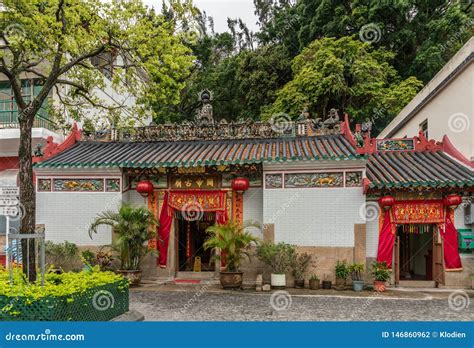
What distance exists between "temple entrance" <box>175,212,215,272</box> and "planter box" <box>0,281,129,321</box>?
636 centimetres

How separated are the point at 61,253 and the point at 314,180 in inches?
303

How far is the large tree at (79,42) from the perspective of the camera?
6402 mm

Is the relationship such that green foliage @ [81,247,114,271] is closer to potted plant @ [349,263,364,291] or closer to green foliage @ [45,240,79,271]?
green foliage @ [45,240,79,271]

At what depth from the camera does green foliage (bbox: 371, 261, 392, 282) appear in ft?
34.3

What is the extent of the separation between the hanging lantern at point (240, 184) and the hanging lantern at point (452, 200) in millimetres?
5467

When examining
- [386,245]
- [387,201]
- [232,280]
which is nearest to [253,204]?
[232,280]

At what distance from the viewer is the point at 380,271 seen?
10484mm

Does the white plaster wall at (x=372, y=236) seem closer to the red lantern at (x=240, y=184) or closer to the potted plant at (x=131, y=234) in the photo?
the red lantern at (x=240, y=184)

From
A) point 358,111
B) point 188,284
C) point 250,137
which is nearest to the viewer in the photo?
point 188,284

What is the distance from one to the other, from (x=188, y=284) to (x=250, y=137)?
4.97 m

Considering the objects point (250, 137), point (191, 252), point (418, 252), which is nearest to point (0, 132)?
point (191, 252)

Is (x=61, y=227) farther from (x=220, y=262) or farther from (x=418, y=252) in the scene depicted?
(x=418, y=252)

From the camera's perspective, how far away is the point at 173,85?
778cm

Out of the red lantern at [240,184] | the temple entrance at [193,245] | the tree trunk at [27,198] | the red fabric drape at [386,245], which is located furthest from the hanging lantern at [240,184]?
the tree trunk at [27,198]
